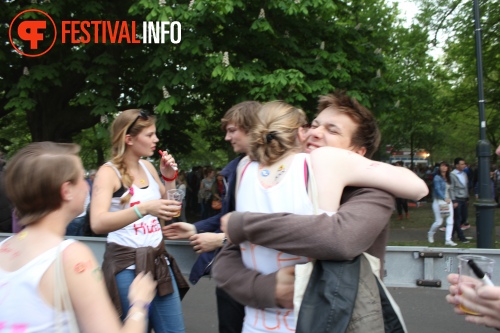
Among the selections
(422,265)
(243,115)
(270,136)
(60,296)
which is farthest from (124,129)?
(422,265)

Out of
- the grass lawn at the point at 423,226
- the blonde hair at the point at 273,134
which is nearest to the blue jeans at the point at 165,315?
the blonde hair at the point at 273,134

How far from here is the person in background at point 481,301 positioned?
55.3 inches

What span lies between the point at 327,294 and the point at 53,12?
9.61m

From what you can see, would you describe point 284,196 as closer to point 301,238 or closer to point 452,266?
point 301,238

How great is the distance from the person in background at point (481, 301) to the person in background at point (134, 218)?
1453 mm

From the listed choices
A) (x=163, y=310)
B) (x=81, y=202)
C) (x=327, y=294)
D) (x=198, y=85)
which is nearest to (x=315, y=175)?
(x=327, y=294)

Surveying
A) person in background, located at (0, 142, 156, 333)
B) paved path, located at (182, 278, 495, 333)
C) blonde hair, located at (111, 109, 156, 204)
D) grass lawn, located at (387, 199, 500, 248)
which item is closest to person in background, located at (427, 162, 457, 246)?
grass lawn, located at (387, 199, 500, 248)

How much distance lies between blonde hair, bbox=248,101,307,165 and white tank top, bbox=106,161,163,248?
110cm

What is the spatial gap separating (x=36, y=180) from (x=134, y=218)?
104 cm

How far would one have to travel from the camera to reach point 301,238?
55.5 inches

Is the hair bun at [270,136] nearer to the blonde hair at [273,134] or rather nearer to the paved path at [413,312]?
the blonde hair at [273,134]

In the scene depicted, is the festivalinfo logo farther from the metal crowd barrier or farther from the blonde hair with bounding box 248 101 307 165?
the blonde hair with bounding box 248 101 307 165

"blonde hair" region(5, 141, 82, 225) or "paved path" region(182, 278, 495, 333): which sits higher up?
"blonde hair" region(5, 141, 82, 225)

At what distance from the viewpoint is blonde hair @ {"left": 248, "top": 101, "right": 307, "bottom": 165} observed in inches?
69.1
